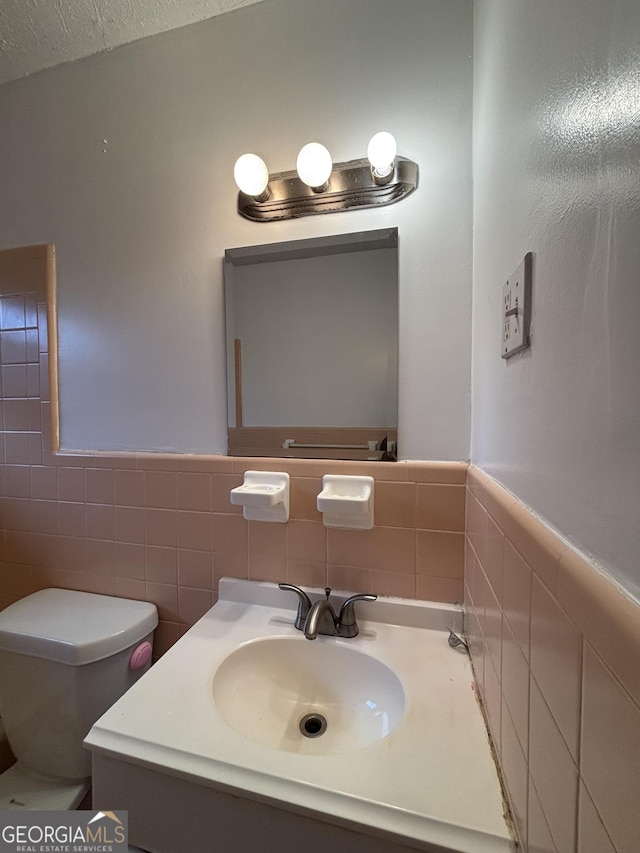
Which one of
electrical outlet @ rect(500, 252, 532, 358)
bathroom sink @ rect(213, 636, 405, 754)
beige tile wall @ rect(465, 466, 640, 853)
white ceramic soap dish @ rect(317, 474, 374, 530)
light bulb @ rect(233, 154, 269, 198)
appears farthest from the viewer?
light bulb @ rect(233, 154, 269, 198)

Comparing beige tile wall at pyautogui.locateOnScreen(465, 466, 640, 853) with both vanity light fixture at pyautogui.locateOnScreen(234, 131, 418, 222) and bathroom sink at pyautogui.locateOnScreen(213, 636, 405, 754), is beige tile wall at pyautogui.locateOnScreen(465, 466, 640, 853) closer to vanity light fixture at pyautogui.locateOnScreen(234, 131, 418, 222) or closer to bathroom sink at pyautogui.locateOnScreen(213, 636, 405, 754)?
bathroom sink at pyautogui.locateOnScreen(213, 636, 405, 754)

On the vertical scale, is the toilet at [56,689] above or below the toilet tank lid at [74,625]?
below

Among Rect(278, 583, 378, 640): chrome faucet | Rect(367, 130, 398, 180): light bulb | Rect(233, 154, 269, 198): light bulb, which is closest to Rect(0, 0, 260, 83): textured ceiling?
Rect(233, 154, 269, 198): light bulb

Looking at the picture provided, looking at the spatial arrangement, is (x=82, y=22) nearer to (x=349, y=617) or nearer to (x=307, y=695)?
(x=349, y=617)

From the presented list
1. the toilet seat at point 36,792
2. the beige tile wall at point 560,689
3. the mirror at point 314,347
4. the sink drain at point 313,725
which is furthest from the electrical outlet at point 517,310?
the toilet seat at point 36,792

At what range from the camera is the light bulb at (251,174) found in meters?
0.93

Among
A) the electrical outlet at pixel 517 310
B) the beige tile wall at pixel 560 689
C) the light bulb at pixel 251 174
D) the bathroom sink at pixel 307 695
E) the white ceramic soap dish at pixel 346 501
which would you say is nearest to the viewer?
the beige tile wall at pixel 560 689

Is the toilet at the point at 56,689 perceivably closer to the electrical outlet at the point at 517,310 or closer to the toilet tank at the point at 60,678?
the toilet tank at the point at 60,678

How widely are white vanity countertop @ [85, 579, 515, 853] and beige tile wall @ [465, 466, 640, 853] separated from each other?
0.07 meters

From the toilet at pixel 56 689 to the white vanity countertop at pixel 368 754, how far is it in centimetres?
26

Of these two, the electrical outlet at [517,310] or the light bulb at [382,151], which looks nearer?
the electrical outlet at [517,310]

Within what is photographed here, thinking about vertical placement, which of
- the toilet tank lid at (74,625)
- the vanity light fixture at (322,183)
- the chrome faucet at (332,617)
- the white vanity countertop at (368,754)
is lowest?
the toilet tank lid at (74,625)

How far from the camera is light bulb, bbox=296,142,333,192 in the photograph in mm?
875

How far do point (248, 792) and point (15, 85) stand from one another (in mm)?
2005
